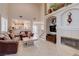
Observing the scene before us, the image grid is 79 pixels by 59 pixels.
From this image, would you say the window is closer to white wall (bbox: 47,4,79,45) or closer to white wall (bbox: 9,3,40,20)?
white wall (bbox: 9,3,40,20)

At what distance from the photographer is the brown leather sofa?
18.0 ft

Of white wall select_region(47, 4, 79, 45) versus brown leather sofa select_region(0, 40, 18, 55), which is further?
white wall select_region(47, 4, 79, 45)

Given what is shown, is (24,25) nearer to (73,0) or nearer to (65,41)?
(73,0)

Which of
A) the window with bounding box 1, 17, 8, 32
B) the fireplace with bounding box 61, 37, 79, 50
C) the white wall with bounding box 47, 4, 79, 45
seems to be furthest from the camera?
the fireplace with bounding box 61, 37, 79, 50

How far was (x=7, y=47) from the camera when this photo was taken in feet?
18.4

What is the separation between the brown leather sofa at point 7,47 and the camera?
548cm

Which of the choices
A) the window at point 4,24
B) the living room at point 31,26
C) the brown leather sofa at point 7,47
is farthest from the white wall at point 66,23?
the window at point 4,24

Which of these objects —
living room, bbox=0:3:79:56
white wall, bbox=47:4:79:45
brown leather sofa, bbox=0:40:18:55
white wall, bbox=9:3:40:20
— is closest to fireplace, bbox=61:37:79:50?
living room, bbox=0:3:79:56

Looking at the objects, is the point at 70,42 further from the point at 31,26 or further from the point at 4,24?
the point at 4,24

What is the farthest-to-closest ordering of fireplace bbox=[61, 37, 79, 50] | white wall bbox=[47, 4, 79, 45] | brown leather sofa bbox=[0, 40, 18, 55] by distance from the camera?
fireplace bbox=[61, 37, 79, 50] → white wall bbox=[47, 4, 79, 45] → brown leather sofa bbox=[0, 40, 18, 55]

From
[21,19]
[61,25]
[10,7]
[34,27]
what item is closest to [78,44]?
[61,25]

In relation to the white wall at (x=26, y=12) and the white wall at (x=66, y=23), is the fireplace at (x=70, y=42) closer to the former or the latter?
the white wall at (x=66, y=23)

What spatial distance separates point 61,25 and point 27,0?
3357 millimetres

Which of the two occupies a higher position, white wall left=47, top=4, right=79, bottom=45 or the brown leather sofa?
white wall left=47, top=4, right=79, bottom=45
